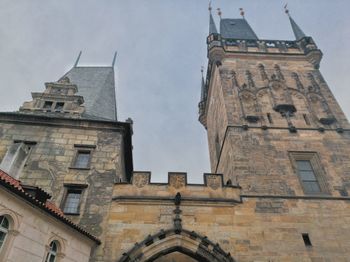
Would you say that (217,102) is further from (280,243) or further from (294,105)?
(280,243)

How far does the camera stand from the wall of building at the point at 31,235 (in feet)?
18.5

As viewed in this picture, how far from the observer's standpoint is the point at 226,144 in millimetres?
12125

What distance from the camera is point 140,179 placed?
952 cm

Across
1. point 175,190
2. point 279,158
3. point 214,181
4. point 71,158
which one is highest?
point 279,158

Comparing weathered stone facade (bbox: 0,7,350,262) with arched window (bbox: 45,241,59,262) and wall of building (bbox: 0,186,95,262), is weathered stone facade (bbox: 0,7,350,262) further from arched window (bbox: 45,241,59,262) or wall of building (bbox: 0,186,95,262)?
arched window (bbox: 45,241,59,262)

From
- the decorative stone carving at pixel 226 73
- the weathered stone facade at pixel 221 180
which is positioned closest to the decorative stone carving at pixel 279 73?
the weathered stone facade at pixel 221 180

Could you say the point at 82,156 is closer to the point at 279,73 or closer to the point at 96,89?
the point at 96,89

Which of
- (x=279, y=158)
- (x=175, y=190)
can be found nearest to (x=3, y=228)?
(x=175, y=190)

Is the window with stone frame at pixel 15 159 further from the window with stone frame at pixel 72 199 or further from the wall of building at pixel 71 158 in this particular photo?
the window with stone frame at pixel 72 199

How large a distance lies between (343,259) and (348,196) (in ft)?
7.88

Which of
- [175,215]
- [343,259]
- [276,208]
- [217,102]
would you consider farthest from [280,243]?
[217,102]

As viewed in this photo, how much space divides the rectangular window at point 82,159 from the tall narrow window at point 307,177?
7.92 m

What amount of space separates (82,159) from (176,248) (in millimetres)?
4537

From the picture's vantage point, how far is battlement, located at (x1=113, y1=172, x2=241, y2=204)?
9055mm
